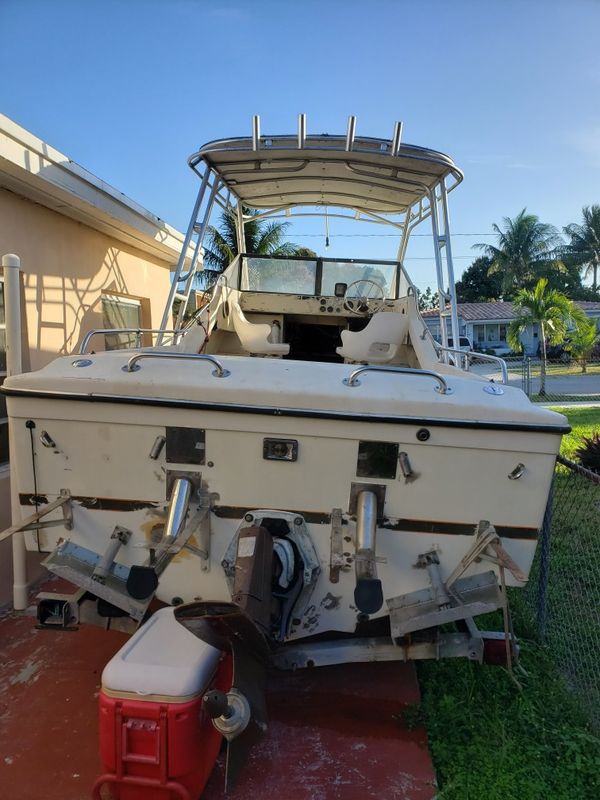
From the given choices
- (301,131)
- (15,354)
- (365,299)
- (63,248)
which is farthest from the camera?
(365,299)

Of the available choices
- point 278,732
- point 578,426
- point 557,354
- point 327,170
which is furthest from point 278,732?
point 557,354

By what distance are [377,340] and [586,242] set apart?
43791 mm

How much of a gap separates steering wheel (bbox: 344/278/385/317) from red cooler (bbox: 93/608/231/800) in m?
3.97

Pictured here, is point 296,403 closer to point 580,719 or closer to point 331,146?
point 580,719

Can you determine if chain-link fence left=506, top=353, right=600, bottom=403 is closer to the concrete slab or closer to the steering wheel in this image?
the steering wheel

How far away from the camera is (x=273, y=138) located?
4406mm

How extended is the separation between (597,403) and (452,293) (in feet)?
39.3

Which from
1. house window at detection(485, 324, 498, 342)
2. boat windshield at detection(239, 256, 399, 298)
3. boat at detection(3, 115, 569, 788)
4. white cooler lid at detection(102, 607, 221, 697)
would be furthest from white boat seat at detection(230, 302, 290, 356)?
house window at detection(485, 324, 498, 342)

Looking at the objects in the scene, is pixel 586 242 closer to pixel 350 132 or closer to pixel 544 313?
Answer: pixel 544 313

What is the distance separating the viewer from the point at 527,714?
296 centimetres

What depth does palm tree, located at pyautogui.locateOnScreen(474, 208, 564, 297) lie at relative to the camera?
40.1 metres

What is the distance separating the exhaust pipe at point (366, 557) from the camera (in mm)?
2205

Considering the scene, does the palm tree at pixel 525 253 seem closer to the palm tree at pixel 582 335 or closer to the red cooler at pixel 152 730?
the palm tree at pixel 582 335

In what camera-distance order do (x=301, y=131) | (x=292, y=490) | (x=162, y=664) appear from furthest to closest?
(x=301, y=131), (x=292, y=490), (x=162, y=664)
